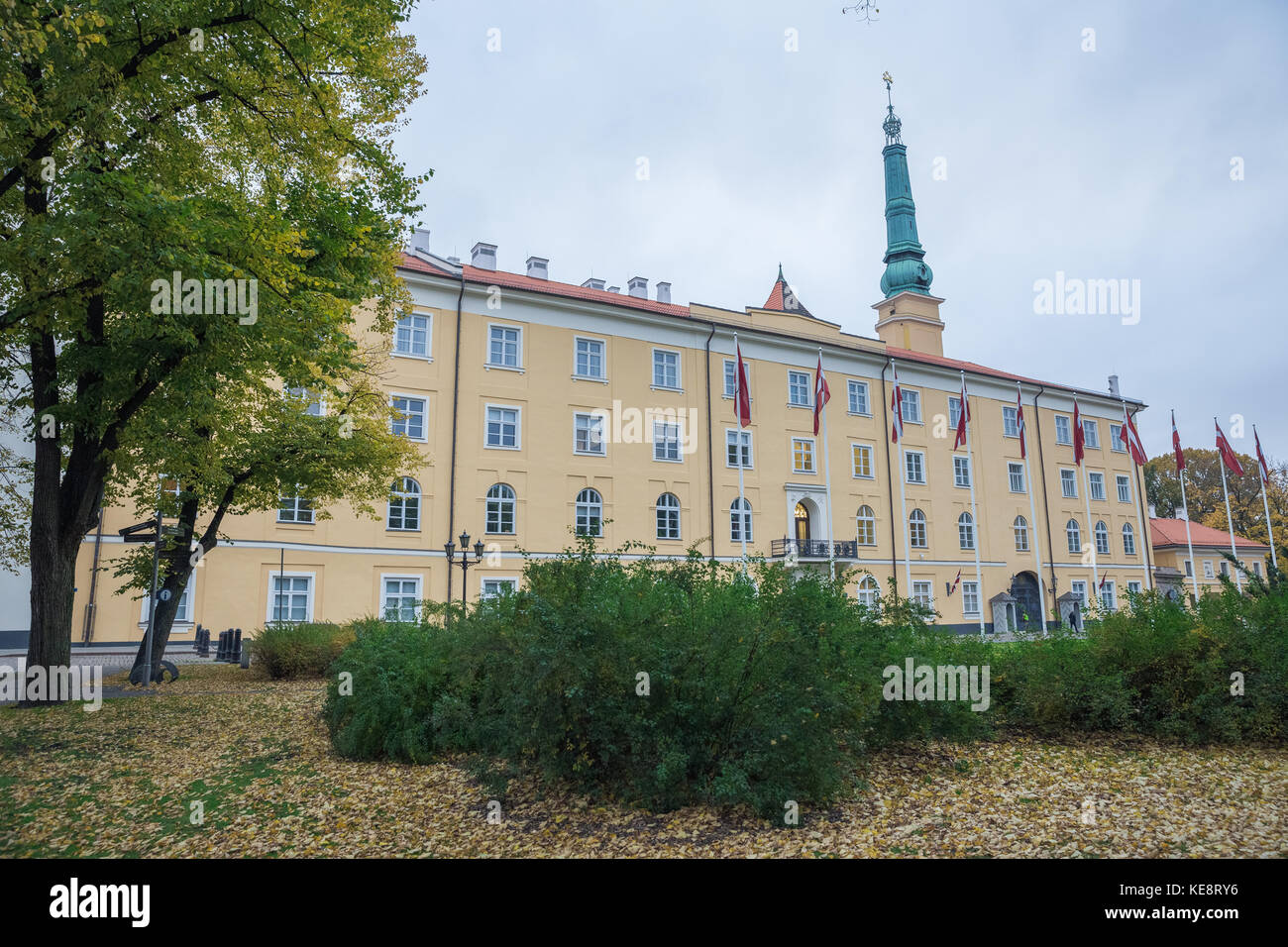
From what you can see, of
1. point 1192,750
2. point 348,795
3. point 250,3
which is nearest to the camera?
point 348,795

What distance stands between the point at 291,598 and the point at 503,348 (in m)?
12.3

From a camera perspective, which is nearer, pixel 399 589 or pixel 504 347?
pixel 399 589

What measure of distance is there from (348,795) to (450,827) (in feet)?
5.03

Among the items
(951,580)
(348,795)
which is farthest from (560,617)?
(951,580)

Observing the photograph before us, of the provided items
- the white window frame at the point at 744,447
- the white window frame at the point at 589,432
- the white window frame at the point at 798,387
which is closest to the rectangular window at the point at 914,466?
the white window frame at the point at 798,387

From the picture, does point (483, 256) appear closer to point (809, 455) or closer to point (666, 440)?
point (666, 440)

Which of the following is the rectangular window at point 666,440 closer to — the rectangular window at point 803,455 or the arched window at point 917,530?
the rectangular window at point 803,455

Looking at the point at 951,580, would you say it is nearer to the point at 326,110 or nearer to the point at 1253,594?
the point at 1253,594

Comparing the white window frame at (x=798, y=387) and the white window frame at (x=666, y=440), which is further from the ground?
the white window frame at (x=798, y=387)

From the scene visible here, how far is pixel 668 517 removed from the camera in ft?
108

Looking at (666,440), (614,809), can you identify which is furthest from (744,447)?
(614,809)

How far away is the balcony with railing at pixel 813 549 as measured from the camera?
34.5m

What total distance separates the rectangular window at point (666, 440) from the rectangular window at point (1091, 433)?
1162 inches

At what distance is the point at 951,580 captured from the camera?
39.8 meters
